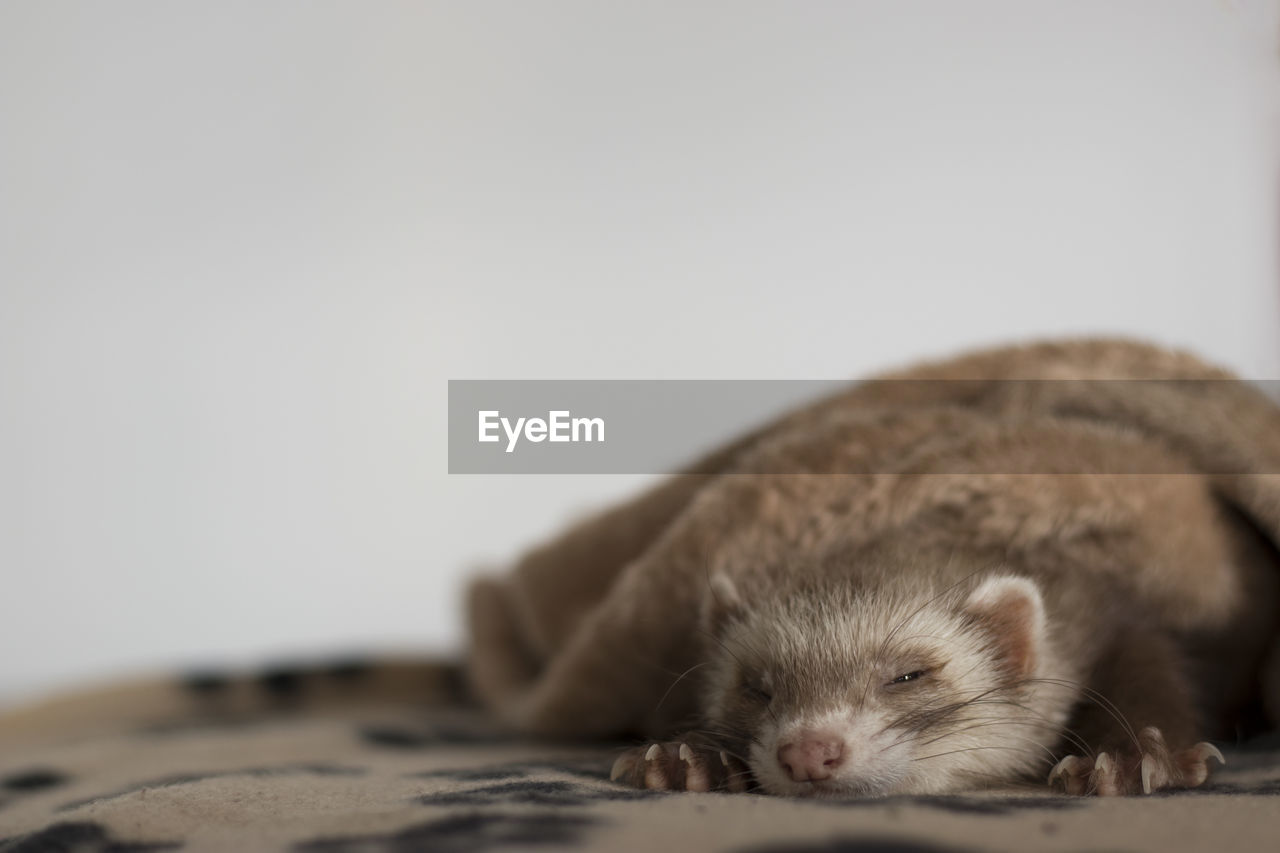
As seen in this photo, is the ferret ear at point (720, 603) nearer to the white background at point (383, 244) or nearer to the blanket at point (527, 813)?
the blanket at point (527, 813)

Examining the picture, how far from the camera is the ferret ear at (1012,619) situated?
89 centimetres

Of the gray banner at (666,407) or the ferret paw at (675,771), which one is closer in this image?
the ferret paw at (675,771)

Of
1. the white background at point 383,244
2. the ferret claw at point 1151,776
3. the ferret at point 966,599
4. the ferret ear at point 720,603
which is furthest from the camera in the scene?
the white background at point 383,244

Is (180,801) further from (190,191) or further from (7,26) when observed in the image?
(7,26)

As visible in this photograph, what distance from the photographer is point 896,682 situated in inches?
34.8

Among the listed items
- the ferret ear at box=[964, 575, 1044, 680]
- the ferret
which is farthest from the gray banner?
the ferret ear at box=[964, 575, 1044, 680]

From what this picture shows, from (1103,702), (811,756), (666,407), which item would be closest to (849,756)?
(811,756)

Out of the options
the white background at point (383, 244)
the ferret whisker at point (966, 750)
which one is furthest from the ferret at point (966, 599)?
the white background at point (383, 244)

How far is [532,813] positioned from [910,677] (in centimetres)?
44

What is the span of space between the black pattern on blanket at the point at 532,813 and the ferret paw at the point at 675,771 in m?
0.03

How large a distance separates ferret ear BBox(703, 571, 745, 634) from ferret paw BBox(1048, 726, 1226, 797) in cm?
30

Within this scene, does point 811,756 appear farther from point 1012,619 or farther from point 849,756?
point 1012,619

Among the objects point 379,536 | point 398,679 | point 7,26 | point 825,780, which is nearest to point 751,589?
point 825,780

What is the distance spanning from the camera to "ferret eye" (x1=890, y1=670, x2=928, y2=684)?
88 cm
